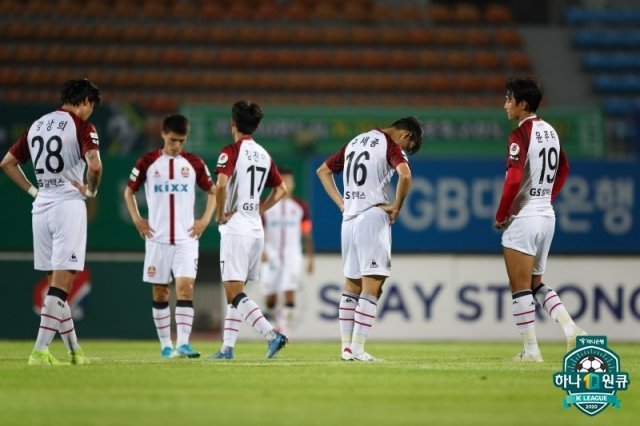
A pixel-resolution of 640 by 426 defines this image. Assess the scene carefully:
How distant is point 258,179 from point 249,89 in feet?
50.9

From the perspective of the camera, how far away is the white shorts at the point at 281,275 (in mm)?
17547

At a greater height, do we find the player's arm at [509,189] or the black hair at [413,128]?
the black hair at [413,128]

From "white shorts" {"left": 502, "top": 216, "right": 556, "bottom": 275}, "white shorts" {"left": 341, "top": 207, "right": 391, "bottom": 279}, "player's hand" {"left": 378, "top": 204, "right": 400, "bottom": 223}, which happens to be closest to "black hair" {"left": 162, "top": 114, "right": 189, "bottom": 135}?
"white shorts" {"left": 341, "top": 207, "right": 391, "bottom": 279}

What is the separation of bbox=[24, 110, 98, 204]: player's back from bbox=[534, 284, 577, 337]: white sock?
4047mm

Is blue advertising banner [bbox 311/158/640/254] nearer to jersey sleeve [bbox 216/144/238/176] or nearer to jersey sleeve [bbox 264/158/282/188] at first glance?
jersey sleeve [bbox 264/158/282/188]

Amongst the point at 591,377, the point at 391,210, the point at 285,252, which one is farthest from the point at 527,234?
the point at 285,252

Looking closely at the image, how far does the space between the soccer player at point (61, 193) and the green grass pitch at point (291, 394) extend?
57 cm

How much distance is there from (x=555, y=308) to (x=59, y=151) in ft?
14.4

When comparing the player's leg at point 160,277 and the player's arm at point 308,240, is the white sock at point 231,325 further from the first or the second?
the player's arm at point 308,240

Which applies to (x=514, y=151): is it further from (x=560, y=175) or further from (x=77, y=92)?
(x=77, y=92)

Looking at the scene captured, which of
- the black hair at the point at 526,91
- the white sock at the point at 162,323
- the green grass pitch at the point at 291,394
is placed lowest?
the green grass pitch at the point at 291,394

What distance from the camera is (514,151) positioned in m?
10.3

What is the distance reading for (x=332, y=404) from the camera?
718 cm

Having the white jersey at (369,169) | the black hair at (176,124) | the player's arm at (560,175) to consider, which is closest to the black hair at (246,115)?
the black hair at (176,124)
